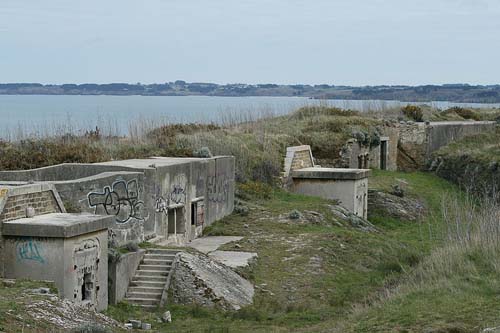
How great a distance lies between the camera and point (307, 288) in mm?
19500

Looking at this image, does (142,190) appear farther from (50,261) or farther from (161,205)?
(50,261)

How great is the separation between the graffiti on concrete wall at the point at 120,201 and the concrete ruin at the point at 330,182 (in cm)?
1053

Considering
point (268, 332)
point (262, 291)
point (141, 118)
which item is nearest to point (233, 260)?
point (262, 291)

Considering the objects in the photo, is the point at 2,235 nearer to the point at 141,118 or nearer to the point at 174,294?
the point at 174,294

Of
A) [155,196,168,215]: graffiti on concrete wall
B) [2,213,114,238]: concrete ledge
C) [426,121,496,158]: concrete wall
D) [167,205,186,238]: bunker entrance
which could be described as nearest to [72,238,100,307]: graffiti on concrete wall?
[2,213,114,238]: concrete ledge

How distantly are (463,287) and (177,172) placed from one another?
919 centimetres

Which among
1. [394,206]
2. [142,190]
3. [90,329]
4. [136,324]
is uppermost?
[142,190]

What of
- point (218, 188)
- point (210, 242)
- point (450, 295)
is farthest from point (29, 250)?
point (218, 188)

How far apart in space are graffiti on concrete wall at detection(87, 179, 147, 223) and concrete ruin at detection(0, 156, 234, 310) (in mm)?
19

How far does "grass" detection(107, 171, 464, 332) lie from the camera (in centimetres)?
1667

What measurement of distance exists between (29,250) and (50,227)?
0.56 meters

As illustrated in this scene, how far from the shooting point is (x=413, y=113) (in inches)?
1854

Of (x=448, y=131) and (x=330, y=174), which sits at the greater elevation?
(x=448, y=131)

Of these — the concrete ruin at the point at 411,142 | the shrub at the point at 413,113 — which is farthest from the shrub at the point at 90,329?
the shrub at the point at 413,113
